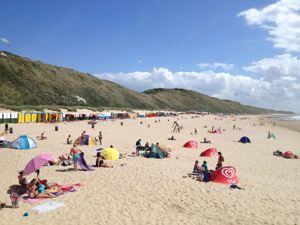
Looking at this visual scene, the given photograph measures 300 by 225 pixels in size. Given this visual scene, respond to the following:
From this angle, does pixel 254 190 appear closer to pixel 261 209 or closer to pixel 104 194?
pixel 261 209

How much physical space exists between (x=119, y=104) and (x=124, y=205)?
96.0 metres

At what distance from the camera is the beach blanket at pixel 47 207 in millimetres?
9032

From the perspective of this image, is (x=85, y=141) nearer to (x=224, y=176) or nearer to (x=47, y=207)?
(x=224, y=176)

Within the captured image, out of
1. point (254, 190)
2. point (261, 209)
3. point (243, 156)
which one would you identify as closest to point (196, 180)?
point (254, 190)

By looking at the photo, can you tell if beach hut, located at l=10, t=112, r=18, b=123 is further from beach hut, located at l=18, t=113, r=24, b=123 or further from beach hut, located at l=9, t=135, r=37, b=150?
beach hut, located at l=9, t=135, r=37, b=150

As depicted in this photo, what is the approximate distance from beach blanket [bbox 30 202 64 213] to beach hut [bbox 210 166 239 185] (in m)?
5.97

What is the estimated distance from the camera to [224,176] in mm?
12578

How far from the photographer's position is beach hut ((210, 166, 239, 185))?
12461 mm

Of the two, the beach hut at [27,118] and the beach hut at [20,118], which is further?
the beach hut at [27,118]

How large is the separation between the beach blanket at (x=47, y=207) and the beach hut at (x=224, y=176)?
5.97 meters

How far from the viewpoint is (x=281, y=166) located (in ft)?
57.3

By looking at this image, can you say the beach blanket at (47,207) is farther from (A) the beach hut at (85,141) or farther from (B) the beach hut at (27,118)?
(B) the beach hut at (27,118)

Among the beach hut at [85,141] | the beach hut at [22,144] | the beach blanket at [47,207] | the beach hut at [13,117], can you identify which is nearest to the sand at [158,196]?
the beach blanket at [47,207]

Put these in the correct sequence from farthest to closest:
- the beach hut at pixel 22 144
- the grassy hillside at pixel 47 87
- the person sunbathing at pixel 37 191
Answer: the grassy hillside at pixel 47 87
the beach hut at pixel 22 144
the person sunbathing at pixel 37 191
